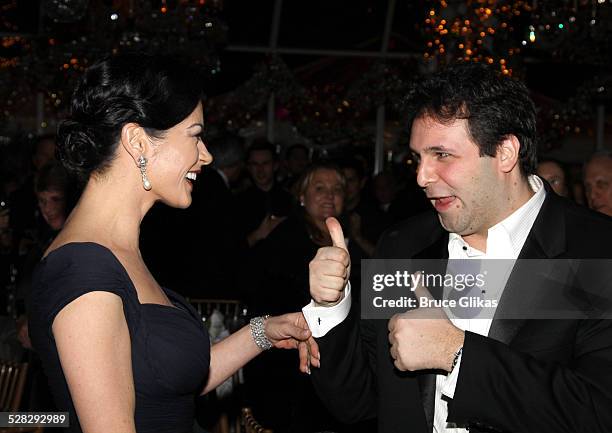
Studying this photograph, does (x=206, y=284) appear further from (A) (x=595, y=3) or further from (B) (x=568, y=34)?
(A) (x=595, y=3)

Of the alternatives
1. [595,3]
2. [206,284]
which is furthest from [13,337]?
[595,3]

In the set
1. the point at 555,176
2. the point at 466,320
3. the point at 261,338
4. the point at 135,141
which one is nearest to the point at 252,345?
the point at 261,338

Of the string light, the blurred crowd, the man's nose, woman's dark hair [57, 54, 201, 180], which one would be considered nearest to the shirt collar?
the man's nose

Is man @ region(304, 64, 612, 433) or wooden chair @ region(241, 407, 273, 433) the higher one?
man @ region(304, 64, 612, 433)

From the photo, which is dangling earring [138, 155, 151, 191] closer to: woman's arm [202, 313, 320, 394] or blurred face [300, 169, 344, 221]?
woman's arm [202, 313, 320, 394]

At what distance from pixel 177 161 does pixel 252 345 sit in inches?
27.1

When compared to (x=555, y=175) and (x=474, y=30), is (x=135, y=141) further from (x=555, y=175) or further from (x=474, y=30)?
(x=474, y=30)

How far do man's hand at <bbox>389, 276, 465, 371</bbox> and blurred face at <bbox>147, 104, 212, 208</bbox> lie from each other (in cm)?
66

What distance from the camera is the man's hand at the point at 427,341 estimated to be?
1840 millimetres

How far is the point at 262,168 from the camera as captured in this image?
6.92m

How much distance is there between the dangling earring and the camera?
77.2 inches

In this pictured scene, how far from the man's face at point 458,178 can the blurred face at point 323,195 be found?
2493 millimetres

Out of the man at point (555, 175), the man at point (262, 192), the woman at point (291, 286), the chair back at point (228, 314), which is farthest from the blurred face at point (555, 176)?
the man at point (262, 192)

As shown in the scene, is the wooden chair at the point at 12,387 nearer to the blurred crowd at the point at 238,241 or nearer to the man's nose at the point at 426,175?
the blurred crowd at the point at 238,241
